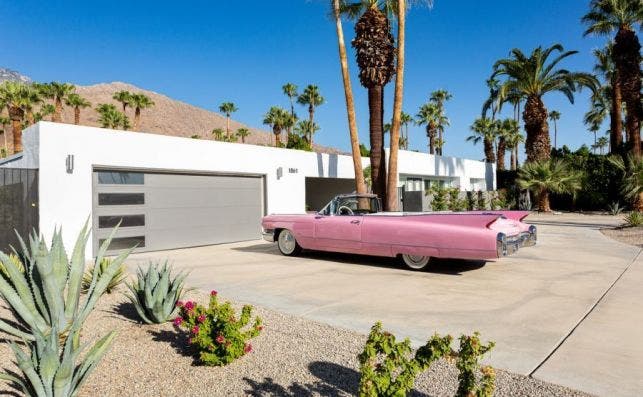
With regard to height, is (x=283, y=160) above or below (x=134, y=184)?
above

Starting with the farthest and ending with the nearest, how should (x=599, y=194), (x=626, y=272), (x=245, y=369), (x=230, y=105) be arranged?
(x=230, y=105) < (x=599, y=194) < (x=626, y=272) < (x=245, y=369)

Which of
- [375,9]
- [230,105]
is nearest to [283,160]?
[375,9]

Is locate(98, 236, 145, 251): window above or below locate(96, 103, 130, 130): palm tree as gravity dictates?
below

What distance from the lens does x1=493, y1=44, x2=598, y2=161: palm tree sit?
22.1 m

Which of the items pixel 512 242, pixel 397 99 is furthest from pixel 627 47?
pixel 512 242

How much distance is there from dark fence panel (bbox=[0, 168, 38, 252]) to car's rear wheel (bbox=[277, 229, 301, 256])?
5341 mm

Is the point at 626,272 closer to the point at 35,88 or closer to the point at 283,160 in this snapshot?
the point at 283,160

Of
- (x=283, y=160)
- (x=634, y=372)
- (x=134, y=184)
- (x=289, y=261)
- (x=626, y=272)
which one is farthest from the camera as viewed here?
(x=283, y=160)

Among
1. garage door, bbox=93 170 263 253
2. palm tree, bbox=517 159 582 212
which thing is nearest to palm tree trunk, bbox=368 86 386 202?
garage door, bbox=93 170 263 253

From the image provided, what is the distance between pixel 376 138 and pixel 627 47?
1671cm

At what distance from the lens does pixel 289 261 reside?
345 inches

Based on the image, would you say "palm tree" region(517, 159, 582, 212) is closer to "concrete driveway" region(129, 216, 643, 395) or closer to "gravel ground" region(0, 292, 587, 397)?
"concrete driveway" region(129, 216, 643, 395)

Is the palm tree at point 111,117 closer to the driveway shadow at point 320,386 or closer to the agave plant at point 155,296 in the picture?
the agave plant at point 155,296

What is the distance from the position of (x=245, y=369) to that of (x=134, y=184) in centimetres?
871
